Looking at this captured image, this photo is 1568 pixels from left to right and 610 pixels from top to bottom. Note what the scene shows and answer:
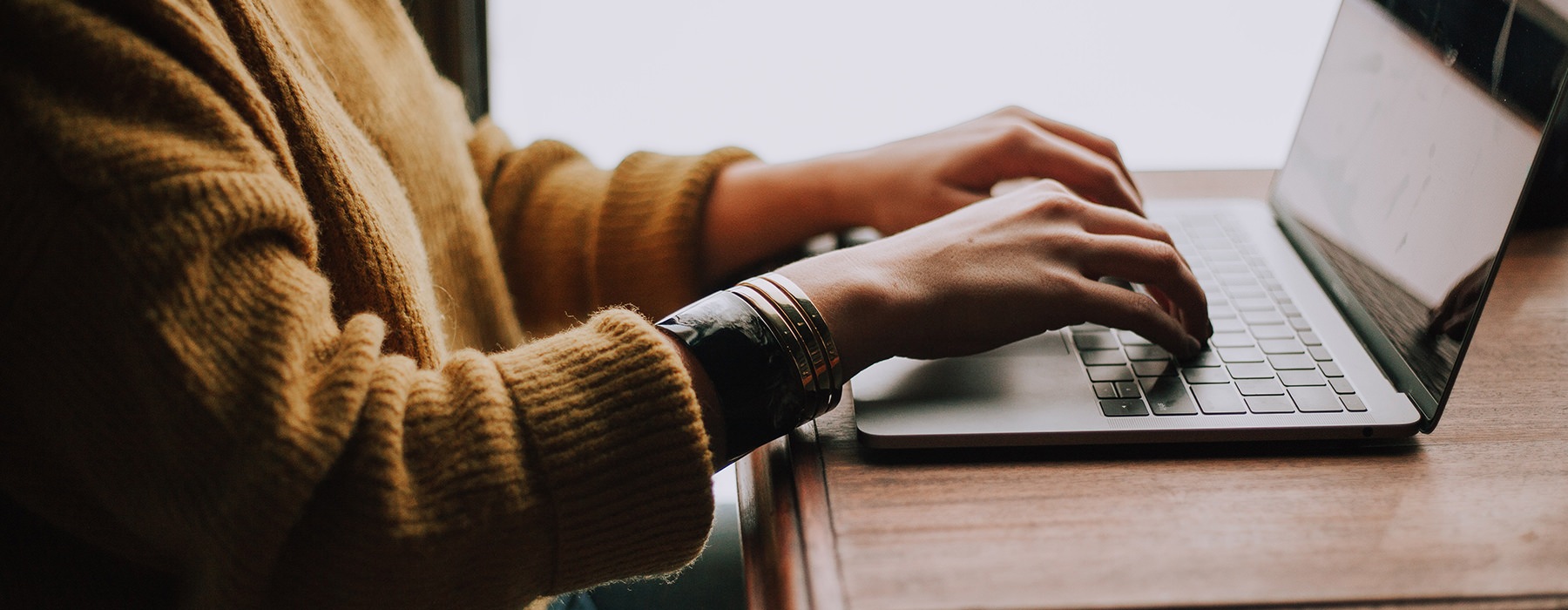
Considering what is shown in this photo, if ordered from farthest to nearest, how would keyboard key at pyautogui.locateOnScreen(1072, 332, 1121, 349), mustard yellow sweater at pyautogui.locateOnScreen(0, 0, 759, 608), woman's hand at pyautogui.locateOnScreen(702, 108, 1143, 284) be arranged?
woman's hand at pyautogui.locateOnScreen(702, 108, 1143, 284) → keyboard key at pyautogui.locateOnScreen(1072, 332, 1121, 349) → mustard yellow sweater at pyautogui.locateOnScreen(0, 0, 759, 608)

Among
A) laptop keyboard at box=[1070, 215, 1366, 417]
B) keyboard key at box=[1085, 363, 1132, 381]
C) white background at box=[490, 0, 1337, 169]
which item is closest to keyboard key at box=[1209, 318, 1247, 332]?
Answer: laptop keyboard at box=[1070, 215, 1366, 417]

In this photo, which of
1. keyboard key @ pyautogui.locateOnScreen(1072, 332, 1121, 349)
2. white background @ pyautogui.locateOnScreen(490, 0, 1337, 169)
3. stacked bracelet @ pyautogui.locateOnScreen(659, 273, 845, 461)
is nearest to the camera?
stacked bracelet @ pyautogui.locateOnScreen(659, 273, 845, 461)

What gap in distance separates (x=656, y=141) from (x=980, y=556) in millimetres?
886

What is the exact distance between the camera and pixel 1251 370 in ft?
1.81

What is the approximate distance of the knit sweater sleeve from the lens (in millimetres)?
736

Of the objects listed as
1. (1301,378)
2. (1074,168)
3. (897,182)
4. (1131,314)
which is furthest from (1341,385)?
(897,182)

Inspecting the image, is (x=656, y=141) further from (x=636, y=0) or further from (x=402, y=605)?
(x=402, y=605)

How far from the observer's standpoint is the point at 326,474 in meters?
0.40

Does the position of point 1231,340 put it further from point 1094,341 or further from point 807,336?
point 807,336

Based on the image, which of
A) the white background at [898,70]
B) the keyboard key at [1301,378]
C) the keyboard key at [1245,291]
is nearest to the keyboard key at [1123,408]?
the keyboard key at [1301,378]

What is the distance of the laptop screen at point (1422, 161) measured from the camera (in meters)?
0.50

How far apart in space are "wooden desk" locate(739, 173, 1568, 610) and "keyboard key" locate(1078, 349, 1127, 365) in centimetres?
8

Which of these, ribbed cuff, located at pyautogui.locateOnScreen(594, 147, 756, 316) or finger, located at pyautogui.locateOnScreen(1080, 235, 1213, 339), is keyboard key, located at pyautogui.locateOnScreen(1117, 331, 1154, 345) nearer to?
finger, located at pyautogui.locateOnScreen(1080, 235, 1213, 339)

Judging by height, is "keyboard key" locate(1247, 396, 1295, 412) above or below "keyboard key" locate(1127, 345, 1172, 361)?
above
